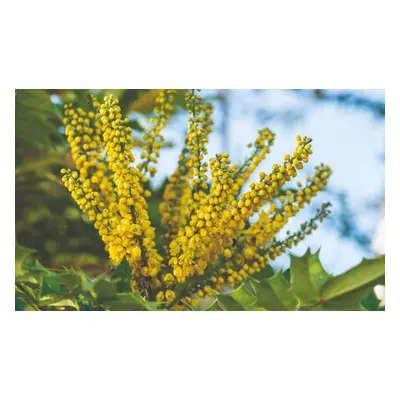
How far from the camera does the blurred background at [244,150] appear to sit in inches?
40.9

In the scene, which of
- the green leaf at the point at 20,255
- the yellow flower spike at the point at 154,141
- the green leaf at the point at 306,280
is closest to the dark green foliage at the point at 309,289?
the green leaf at the point at 306,280

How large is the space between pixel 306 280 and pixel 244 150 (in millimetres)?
276

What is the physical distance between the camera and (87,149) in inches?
32.8

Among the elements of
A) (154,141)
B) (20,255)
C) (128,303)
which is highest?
(154,141)

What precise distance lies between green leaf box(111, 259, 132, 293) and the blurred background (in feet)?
0.59

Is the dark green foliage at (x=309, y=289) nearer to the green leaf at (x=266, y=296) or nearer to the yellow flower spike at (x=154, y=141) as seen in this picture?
the green leaf at (x=266, y=296)

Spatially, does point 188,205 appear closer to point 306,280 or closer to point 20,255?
point 306,280

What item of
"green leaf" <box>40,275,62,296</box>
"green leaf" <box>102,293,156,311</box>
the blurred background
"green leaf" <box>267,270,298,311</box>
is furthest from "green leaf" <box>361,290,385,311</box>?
"green leaf" <box>40,275,62,296</box>

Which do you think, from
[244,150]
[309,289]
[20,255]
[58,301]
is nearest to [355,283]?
[309,289]

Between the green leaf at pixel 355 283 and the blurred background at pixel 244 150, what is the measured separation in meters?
0.15

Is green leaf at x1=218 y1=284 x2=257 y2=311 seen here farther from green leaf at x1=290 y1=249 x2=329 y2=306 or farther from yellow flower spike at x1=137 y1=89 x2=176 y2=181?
yellow flower spike at x1=137 y1=89 x2=176 y2=181

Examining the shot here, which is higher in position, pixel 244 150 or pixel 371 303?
pixel 244 150

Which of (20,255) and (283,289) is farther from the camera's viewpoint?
(20,255)

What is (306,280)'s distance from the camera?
2.68ft
